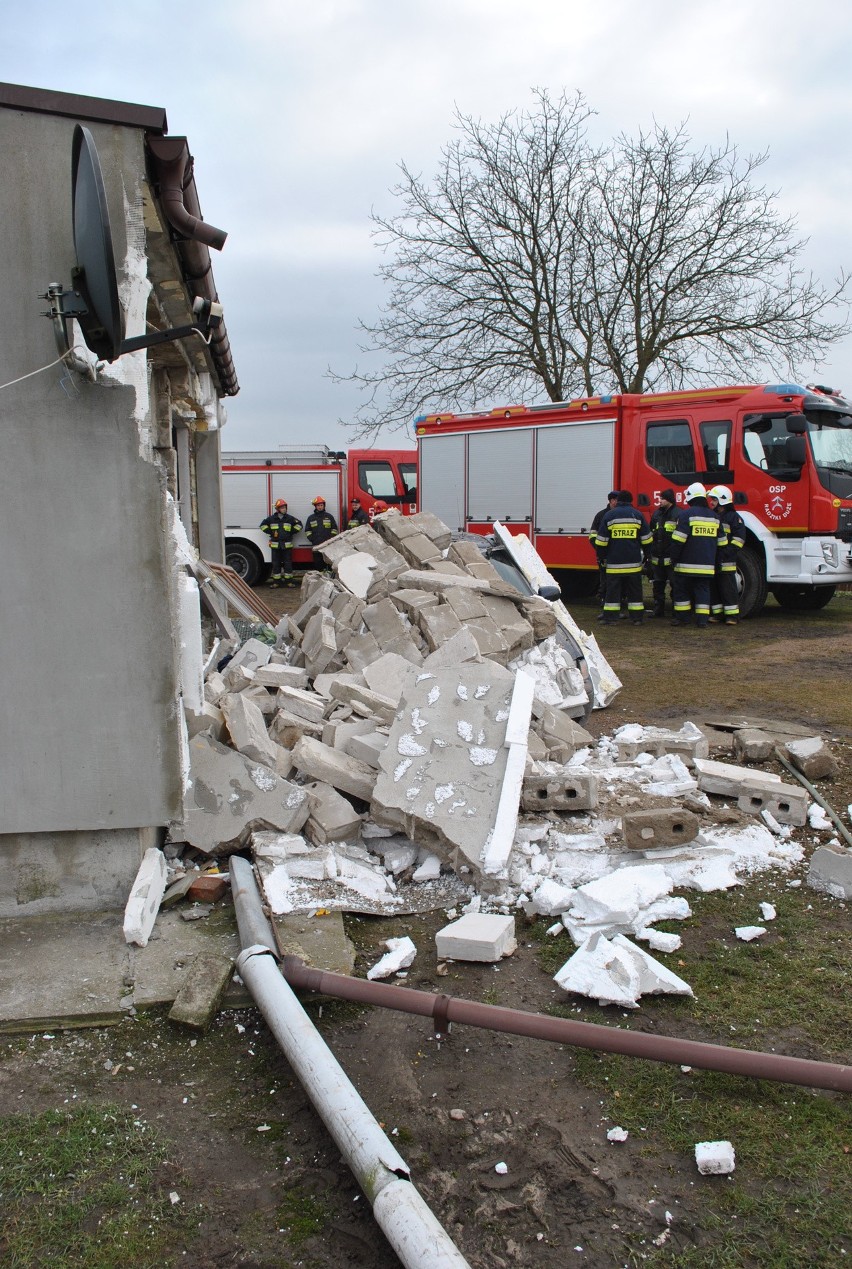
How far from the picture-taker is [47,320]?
3.57 meters

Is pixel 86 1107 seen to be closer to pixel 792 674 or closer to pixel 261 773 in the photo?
pixel 261 773

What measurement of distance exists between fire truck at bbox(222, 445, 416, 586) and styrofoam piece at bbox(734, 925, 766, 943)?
51.4 feet

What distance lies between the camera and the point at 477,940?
12.1ft

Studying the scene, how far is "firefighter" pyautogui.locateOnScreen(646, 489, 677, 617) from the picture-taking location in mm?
13031

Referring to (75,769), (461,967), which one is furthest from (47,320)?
(461,967)

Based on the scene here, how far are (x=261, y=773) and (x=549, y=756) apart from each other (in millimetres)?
2064

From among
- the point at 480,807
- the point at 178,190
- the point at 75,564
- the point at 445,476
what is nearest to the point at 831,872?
the point at 480,807

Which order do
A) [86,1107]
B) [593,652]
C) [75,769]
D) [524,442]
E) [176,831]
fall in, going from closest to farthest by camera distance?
[86,1107] < [75,769] < [176,831] < [593,652] < [524,442]

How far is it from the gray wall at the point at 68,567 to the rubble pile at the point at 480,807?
2.11ft

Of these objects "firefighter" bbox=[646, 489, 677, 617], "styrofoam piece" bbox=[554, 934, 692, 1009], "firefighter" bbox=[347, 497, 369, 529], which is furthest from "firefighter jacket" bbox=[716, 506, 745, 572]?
"styrofoam piece" bbox=[554, 934, 692, 1009]

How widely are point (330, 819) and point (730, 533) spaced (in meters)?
9.27

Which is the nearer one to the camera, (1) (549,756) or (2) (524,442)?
(1) (549,756)

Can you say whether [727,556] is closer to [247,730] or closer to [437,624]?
[437,624]

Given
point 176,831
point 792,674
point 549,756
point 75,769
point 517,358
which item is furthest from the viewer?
point 517,358
